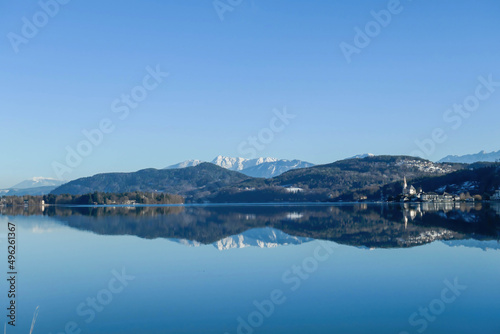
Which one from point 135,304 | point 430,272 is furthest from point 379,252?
point 135,304

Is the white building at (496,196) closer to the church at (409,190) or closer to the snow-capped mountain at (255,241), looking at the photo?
the church at (409,190)

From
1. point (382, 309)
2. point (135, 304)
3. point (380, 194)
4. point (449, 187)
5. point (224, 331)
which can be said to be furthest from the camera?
point (380, 194)

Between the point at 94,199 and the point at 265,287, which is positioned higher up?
the point at 94,199

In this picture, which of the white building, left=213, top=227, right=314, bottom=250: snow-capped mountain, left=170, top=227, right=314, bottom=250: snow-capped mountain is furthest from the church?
left=170, top=227, right=314, bottom=250: snow-capped mountain

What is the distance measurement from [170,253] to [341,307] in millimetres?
14383

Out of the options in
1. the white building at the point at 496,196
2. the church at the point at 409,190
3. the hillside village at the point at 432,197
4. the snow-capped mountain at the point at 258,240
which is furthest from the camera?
the church at the point at 409,190

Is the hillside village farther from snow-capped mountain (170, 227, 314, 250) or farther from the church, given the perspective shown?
snow-capped mountain (170, 227, 314, 250)

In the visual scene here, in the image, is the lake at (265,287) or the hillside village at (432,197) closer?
the lake at (265,287)

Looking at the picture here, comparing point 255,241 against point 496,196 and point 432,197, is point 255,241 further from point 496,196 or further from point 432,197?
point 432,197

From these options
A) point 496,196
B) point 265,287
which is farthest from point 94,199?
point 265,287

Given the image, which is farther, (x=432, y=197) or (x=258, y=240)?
(x=432, y=197)

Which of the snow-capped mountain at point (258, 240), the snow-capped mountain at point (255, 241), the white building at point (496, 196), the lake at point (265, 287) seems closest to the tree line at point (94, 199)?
the white building at point (496, 196)

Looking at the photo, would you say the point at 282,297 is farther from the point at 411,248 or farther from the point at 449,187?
the point at 449,187

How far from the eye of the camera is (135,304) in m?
14.1
